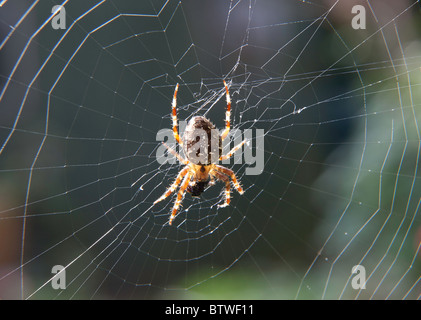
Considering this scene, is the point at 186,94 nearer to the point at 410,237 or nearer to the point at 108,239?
the point at 108,239

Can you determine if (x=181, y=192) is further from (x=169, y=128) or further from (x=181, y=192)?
(x=169, y=128)

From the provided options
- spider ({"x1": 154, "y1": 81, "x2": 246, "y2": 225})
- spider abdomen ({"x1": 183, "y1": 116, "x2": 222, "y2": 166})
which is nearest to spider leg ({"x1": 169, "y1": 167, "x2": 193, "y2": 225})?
spider ({"x1": 154, "y1": 81, "x2": 246, "y2": 225})

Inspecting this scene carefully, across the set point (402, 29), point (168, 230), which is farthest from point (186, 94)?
point (402, 29)

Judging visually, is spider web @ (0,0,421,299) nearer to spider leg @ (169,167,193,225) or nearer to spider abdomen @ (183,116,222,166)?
spider leg @ (169,167,193,225)

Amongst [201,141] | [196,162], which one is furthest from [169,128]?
[201,141]

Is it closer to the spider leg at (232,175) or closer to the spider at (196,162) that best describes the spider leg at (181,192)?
the spider at (196,162)

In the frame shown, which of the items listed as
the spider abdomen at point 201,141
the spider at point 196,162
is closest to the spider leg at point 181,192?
the spider at point 196,162
